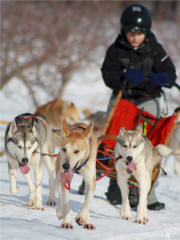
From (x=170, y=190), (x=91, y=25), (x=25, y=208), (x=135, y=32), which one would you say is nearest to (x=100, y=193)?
(x=170, y=190)

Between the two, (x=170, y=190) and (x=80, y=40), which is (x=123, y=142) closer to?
(x=170, y=190)

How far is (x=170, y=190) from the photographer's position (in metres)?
6.58

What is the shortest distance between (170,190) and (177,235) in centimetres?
281

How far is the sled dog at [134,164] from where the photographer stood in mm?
3996

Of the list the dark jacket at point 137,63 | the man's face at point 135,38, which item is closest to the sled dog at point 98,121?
the dark jacket at point 137,63

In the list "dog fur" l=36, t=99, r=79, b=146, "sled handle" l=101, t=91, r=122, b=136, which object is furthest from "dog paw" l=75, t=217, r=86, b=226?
"dog fur" l=36, t=99, r=79, b=146

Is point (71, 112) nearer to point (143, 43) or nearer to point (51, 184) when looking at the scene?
point (143, 43)

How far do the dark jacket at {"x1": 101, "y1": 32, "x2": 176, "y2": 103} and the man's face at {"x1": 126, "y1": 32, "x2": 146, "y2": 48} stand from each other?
0.05m

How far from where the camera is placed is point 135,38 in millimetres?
5375

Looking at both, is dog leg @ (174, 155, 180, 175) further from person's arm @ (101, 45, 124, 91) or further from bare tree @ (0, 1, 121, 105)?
bare tree @ (0, 1, 121, 105)

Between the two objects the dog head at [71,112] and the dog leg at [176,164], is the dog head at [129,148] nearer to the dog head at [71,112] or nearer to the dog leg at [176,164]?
the dog leg at [176,164]

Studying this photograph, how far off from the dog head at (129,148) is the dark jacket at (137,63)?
1.34 m

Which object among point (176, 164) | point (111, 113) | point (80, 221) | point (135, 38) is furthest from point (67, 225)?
point (176, 164)

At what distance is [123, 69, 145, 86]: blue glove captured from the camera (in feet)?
16.5
